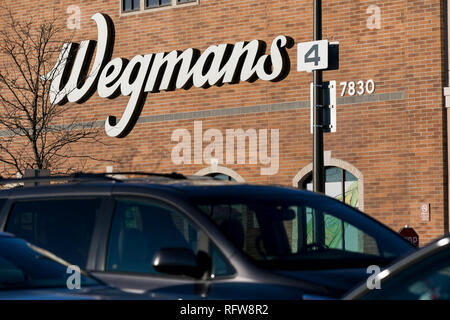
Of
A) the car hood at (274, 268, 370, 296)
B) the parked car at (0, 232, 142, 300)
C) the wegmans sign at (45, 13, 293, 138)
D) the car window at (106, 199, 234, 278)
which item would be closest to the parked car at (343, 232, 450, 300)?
the car hood at (274, 268, 370, 296)

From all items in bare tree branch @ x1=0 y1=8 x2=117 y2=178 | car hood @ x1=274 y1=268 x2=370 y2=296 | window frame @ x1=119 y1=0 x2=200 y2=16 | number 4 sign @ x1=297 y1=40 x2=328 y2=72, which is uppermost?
window frame @ x1=119 y1=0 x2=200 y2=16

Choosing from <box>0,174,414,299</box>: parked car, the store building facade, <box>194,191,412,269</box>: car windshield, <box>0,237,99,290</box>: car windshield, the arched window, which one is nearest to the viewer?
<box>0,237,99,290</box>: car windshield

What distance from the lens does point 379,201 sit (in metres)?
24.5

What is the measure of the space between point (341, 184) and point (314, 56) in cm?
965

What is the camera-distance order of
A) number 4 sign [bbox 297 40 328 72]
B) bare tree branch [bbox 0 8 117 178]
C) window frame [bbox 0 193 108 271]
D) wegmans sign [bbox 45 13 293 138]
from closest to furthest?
1. window frame [bbox 0 193 108 271]
2. number 4 sign [bbox 297 40 328 72]
3. wegmans sign [bbox 45 13 293 138]
4. bare tree branch [bbox 0 8 117 178]

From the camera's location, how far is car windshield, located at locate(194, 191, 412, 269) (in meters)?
6.84

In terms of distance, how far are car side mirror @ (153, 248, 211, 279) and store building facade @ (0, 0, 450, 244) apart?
1765cm

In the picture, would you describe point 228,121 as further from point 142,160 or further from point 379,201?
point 379,201

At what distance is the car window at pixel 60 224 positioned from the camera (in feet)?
24.5

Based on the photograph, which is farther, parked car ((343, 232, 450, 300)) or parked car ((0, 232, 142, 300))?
parked car ((0, 232, 142, 300))

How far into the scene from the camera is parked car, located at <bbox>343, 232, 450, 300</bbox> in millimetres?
4492

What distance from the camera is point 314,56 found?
53.1 feet

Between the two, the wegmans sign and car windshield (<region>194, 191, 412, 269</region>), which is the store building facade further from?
car windshield (<region>194, 191, 412, 269</region>)

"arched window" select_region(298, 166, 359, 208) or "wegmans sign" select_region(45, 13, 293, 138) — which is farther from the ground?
"wegmans sign" select_region(45, 13, 293, 138)
